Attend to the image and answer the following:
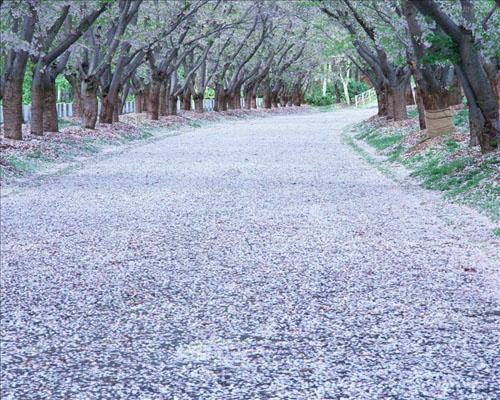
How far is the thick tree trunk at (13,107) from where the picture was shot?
2186 centimetres

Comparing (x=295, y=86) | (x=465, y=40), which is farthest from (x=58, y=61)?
(x=295, y=86)

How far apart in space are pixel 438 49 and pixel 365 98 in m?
90.1

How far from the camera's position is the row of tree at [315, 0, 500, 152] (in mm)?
13844

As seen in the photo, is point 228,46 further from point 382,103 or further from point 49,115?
point 49,115

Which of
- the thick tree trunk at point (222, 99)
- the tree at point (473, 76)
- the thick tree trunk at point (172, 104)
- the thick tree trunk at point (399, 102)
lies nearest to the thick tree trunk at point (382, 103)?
the thick tree trunk at point (399, 102)

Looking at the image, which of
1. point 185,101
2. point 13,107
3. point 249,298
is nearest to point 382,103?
point 13,107

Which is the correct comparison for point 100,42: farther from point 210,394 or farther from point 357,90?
point 357,90

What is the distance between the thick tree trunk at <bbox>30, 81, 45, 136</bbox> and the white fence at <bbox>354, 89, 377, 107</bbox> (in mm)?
77552

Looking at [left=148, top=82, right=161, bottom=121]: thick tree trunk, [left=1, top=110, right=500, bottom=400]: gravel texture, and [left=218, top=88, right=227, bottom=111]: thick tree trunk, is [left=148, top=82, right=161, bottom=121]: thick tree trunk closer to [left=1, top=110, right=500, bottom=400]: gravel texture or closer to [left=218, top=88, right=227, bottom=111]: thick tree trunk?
[left=218, top=88, right=227, bottom=111]: thick tree trunk

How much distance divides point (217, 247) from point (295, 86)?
8645 centimetres

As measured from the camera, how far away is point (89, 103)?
31172 millimetres

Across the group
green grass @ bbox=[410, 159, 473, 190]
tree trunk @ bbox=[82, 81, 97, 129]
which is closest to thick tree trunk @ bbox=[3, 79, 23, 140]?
tree trunk @ bbox=[82, 81, 97, 129]

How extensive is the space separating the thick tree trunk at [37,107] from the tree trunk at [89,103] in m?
5.43

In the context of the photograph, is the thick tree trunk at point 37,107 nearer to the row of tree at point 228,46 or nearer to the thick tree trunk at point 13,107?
the row of tree at point 228,46
